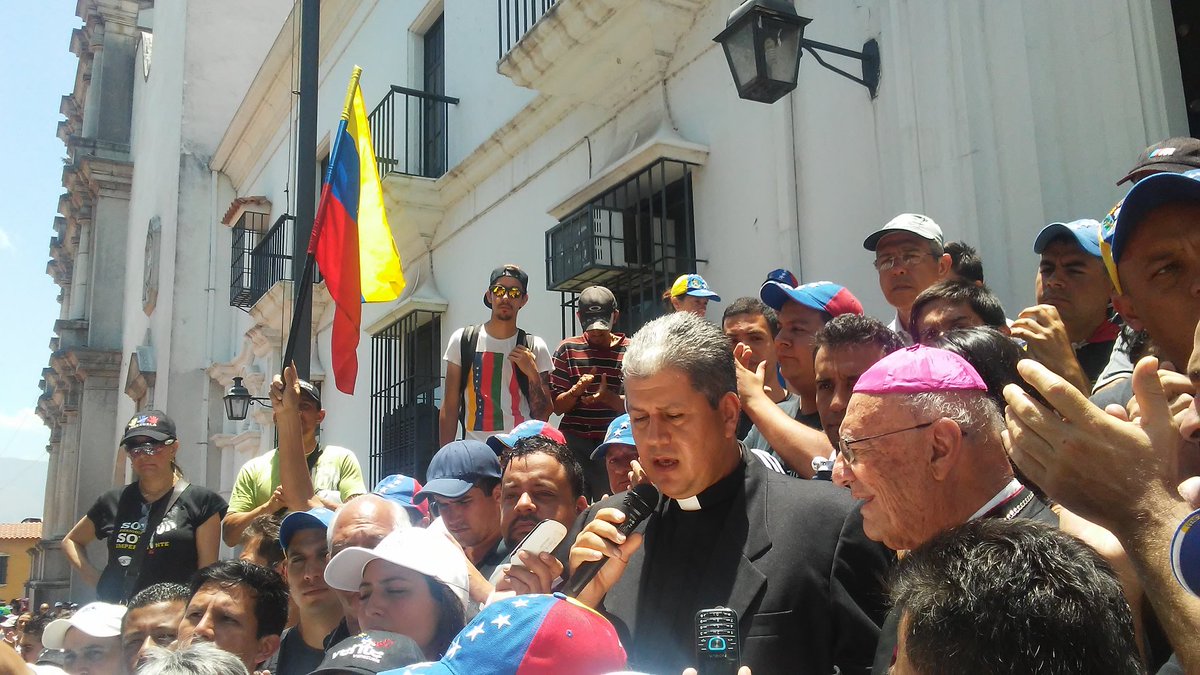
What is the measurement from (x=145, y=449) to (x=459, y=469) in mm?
2762

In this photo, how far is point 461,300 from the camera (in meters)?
11.0

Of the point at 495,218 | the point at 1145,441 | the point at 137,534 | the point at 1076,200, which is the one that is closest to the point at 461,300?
the point at 495,218

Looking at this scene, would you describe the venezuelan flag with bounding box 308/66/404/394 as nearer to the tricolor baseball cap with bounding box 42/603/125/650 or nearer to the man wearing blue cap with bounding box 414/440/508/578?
the tricolor baseball cap with bounding box 42/603/125/650

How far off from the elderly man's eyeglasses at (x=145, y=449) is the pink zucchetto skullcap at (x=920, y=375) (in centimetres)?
499

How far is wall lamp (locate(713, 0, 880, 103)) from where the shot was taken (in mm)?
5418

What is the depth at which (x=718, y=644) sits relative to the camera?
6.42 feet

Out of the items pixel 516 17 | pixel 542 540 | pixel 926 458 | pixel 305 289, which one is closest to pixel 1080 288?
pixel 926 458

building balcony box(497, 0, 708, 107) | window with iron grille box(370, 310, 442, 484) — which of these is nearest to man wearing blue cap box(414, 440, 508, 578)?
building balcony box(497, 0, 708, 107)

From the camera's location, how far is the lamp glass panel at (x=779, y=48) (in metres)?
5.44

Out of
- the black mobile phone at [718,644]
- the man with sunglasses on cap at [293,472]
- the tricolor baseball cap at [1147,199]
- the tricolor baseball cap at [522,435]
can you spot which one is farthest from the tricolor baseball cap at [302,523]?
the tricolor baseball cap at [1147,199]

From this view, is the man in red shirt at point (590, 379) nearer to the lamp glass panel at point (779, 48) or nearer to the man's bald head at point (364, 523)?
the lamp glass panel at point (779, 48)

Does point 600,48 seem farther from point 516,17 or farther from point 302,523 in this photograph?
point 302,523

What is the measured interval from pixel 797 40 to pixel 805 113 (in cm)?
91

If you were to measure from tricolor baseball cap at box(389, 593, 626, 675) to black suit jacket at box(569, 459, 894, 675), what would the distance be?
0.46 metres
